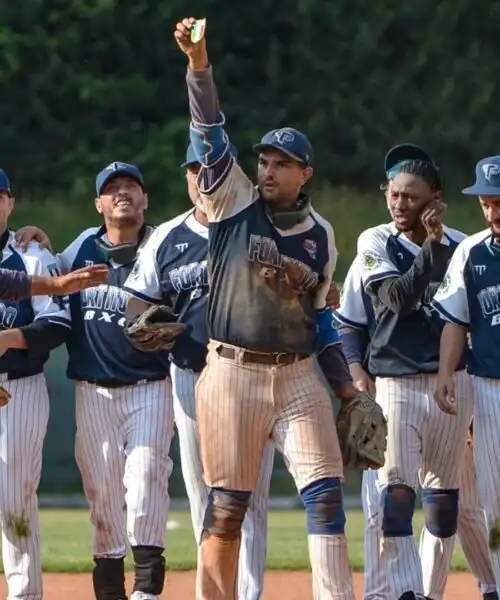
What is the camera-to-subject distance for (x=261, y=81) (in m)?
20.5

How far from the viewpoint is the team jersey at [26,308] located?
19.7ft

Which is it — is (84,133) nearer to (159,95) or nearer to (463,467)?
(159,95)

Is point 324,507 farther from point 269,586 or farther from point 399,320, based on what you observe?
point 269,586

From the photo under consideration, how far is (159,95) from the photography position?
20.2 meters

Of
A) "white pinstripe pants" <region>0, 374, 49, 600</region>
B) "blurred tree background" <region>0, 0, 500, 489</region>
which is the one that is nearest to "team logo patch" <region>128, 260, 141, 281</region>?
"white pinstripe pants" <region>0, 374, 49, 600</region>

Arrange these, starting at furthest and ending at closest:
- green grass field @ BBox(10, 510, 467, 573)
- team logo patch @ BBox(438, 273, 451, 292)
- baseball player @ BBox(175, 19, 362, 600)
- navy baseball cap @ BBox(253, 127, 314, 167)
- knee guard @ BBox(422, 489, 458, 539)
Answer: green grass field @ BBox(10, 510, 467, 573), knee guard @ BBox(422, 489, 458, 539), team logo patch @ BBox(438, 273, 451, 292), navy baseball cap @ BBox(253, 127, 314, 167), baseball player @ BBox(175, 19, 362, 600)

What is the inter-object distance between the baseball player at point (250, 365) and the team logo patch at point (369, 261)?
844 mm

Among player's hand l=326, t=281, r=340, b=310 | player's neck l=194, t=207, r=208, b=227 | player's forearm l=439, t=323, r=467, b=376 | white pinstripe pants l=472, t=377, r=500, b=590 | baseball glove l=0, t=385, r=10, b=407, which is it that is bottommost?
white pinstripe pants l=472, t=377, r=500, b=590

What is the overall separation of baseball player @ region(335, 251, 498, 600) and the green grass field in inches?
56.4

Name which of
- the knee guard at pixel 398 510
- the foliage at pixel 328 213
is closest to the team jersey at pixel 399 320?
the knee guard at pixel 398 510

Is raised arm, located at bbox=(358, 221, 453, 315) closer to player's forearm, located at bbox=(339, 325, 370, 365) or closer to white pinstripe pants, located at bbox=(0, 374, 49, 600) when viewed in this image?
player's forearm, located at bbox=(339, 325, 370, 365)

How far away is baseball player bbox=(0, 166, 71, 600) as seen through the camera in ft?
19.5

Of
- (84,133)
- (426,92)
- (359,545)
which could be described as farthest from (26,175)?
(359,545)

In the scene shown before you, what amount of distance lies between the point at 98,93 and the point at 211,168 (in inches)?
595
